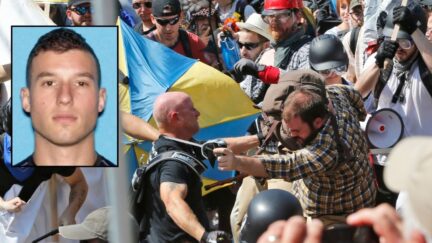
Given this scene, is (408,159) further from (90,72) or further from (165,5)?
(165,5)

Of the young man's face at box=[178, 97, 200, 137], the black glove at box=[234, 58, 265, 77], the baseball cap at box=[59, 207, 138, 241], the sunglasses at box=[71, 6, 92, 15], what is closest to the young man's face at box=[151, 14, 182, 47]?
the sunglasses at box=[71, 6, 92, 15]

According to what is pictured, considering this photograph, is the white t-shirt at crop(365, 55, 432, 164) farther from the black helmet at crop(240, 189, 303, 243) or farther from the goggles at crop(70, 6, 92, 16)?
the goggles at crop(70, 6, 92, 16)

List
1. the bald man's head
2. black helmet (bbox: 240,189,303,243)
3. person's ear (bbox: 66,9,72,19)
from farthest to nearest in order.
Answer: person's ear (bbox: 66,9,72,19) < the bald man's head < black helmet (bbox: 240,189,303,243)

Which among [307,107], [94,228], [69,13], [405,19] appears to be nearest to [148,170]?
[94,228]

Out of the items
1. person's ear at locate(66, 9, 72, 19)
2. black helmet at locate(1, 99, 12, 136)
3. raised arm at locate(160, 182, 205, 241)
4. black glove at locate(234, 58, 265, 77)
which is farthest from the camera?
person's ear at locate(66, 9, 72, 19)

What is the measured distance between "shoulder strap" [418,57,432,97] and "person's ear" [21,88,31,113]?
2913 mm

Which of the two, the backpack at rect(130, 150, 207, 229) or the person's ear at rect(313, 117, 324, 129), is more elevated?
the person's ear at rect(313, 117, 324, 129)

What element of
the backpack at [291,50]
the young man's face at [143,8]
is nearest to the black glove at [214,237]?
the backpack at [291,50]

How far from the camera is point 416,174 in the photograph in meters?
2.88

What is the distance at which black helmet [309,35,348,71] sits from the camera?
799 cm

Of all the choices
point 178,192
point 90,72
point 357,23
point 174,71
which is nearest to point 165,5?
point 174,71

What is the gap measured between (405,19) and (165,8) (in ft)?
7.96

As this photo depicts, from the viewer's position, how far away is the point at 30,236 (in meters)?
8.15

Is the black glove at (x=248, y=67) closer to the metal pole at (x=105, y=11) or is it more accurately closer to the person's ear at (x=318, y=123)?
the person's ear at (x=318, y=123)
